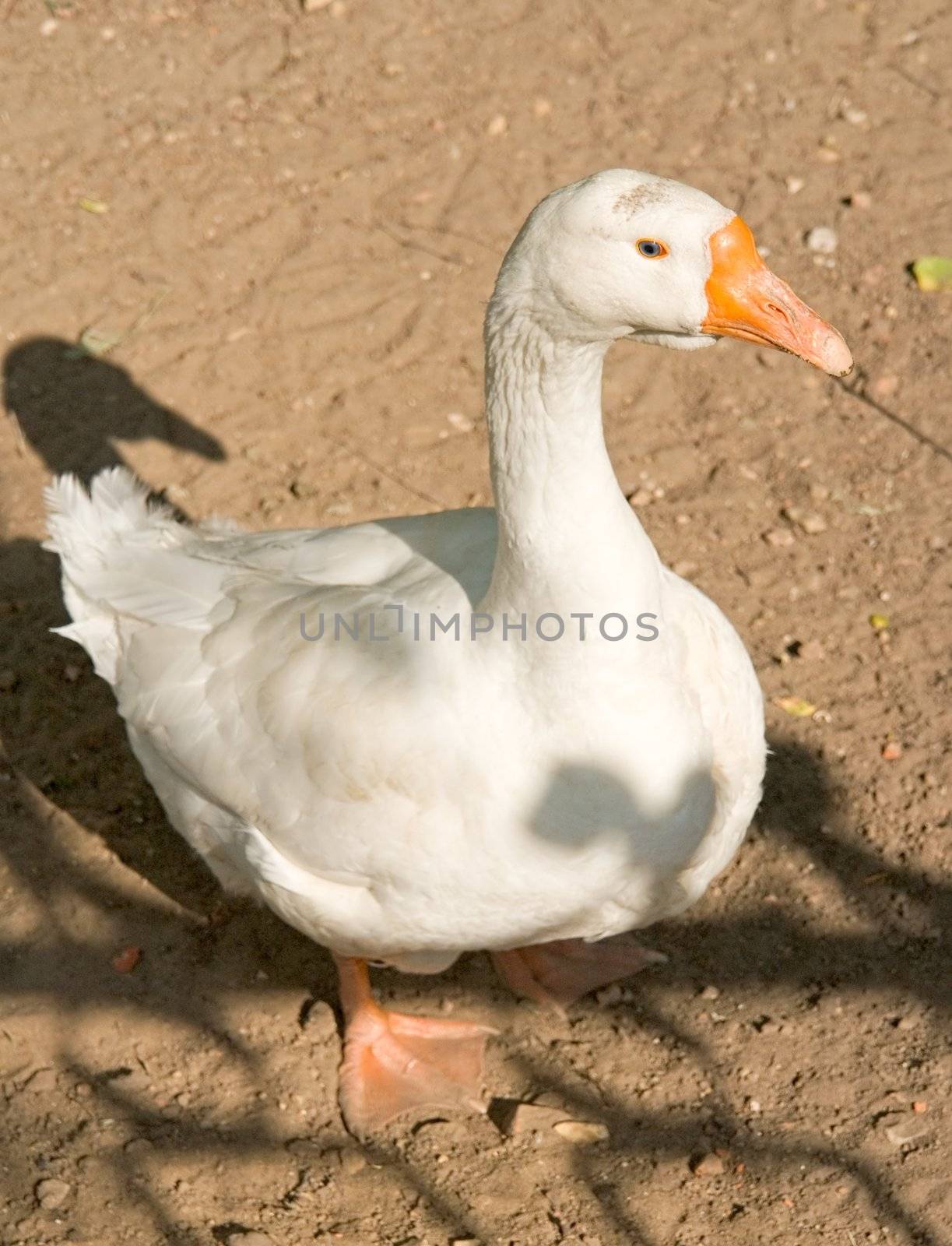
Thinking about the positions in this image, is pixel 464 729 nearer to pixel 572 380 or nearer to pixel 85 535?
pixel 572 380

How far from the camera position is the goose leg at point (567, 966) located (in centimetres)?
394

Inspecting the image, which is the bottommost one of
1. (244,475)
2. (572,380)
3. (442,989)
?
(442,989)

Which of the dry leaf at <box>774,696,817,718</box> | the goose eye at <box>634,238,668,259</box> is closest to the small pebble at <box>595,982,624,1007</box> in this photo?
the dry leaf at <box>774,696,817,718</box>

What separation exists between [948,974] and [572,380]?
6.67ft

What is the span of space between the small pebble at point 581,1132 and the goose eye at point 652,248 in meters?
2.19

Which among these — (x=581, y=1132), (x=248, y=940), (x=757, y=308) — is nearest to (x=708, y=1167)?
(x=581, y=1132)

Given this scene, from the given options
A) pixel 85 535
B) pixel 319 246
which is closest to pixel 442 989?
pixel 85 535

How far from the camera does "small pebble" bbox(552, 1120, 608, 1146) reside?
11.8 ft

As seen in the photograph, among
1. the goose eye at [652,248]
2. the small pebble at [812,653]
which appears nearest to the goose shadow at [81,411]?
the small pebble at [812,653]

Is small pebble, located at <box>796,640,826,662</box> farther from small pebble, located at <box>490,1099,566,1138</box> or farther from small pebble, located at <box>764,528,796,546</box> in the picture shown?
small pebble, located at <box>490,1099,566,1138</box>

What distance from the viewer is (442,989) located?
4.08 metres

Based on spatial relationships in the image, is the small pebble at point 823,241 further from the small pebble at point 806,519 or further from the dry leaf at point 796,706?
the dry leaf at point 796,706

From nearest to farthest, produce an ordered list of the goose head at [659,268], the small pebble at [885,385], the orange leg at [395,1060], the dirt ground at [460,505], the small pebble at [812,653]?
the goose head at [659,268]
the dirt ground at [460,505]
the orange leg at [395,1060]
the small pebble at [812,653]
the small pebble at [885,385]

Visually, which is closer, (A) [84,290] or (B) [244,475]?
(B) [244,475]
